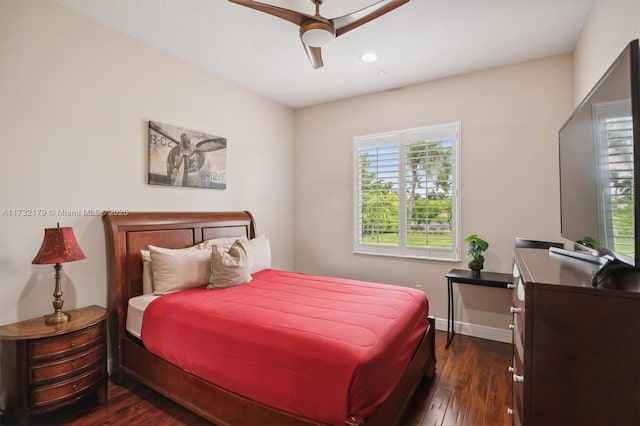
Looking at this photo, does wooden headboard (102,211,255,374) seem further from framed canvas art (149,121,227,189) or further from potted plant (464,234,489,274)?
potted plant (464,234,489,274)

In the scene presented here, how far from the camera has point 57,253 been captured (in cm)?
202

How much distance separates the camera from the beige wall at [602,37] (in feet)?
5.20

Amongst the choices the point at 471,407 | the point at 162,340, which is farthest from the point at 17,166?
the point at 471,407

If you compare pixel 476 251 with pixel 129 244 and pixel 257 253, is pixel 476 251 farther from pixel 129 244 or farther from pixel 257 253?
pixel 129 244

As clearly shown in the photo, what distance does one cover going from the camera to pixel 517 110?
319 cm

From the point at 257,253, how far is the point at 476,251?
7.46 ft

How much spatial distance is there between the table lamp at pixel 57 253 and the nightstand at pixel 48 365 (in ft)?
0.25

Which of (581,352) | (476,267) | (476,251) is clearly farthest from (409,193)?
(581,352)

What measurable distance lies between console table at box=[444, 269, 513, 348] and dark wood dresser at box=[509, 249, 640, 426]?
1.80 metres

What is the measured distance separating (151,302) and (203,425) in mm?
939

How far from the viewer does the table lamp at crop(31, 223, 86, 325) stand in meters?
2.00

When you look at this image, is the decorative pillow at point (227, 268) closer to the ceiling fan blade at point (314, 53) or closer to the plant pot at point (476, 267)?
the ceiling fan blade at point (314, 53)

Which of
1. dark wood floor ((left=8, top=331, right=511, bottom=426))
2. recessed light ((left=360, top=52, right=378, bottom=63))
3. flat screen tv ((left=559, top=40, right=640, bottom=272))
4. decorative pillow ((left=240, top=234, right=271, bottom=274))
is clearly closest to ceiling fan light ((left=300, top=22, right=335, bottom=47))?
recessed light ((left=360, top=52, right=378, bottom=63))

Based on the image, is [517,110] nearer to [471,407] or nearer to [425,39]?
[425,39]
